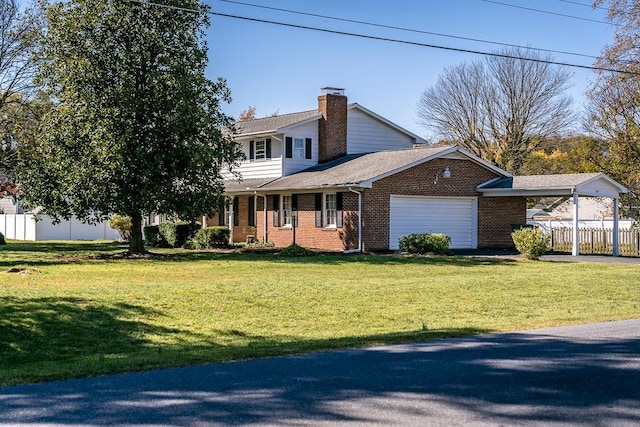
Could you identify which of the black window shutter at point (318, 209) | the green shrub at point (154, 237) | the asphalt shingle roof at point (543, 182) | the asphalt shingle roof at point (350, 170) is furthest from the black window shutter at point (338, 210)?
the green shrub at point (154, 237)

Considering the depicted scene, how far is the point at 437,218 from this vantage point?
3225cm

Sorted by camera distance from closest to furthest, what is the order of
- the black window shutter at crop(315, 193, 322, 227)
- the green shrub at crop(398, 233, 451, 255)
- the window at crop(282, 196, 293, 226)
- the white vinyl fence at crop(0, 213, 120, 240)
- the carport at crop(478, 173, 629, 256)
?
the green shrub at crop(398, 233, 451, 255)
the carport at crop(478, 173, 629, 256)
the black window shutter at crop(315, 193, 322, 227)
the window at crop(282, 196, 293, 226)
the white vinyl fence at crop(0, 213, 120, 240)

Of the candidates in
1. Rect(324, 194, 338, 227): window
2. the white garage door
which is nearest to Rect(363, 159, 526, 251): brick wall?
the white garage door

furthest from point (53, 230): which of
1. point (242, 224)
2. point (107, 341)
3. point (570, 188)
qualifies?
point (107, 341)

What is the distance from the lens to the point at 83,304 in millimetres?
14742

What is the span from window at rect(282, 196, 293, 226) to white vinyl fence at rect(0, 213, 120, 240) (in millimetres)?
16242

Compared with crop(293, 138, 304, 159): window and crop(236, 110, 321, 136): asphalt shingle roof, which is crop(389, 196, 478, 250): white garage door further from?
crop(236, 110, 321, 136): asphalt shingle roof

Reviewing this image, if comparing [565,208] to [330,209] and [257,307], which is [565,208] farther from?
[257,307]

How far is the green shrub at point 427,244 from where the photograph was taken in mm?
27828

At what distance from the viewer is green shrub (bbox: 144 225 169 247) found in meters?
37.0

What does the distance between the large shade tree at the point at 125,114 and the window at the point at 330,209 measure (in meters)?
5.51

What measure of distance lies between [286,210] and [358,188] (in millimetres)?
5643

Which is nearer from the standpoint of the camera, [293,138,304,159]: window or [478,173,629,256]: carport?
[478,173,629,256]: carport

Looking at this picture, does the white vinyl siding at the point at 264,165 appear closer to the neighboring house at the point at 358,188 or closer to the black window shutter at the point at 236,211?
the neighboring house at the point at 358,188
